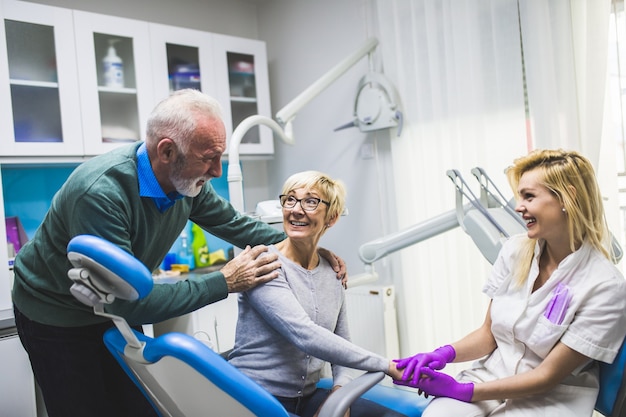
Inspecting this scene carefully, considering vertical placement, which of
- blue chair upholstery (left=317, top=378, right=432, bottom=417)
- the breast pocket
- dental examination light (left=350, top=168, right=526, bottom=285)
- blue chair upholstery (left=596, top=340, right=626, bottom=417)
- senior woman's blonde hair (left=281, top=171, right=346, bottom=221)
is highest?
senior woman's blonde hair (left=281, top=171, right=346, bottom=221)

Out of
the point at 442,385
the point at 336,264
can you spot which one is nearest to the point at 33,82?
the point at 336,264

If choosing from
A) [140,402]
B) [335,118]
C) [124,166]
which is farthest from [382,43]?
[140,402]

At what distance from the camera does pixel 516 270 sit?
148cm

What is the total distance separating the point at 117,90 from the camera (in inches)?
108

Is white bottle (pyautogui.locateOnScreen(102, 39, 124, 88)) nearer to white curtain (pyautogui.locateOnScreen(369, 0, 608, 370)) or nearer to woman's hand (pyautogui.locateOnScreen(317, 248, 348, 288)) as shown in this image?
white curtain (pyautogui.locateOnScreen(369, 0, 608, 370))

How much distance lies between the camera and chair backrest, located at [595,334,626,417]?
1.28 metres

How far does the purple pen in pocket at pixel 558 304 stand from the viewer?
1310 millimetres

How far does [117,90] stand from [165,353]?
209 cm

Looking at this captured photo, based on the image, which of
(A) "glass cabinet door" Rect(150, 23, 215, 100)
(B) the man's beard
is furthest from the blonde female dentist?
(A) "glass cabinet door" Rect(150, 23, 215, 100)

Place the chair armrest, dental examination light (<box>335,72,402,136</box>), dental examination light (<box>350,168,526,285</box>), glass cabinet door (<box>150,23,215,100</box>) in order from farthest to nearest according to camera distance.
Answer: glass cabinet door (<box>150,23,215,100</box>) → dental examination light (<box>335,72,402,136</box>) → dental examination light (<box>350,168,526,285</box>) → the chair armrest

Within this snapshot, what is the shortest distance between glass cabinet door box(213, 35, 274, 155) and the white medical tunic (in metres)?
2.07

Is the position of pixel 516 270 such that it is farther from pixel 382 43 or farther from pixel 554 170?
pixel 382 43

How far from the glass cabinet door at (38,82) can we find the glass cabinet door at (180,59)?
1.47 ft

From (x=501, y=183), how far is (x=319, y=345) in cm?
134
